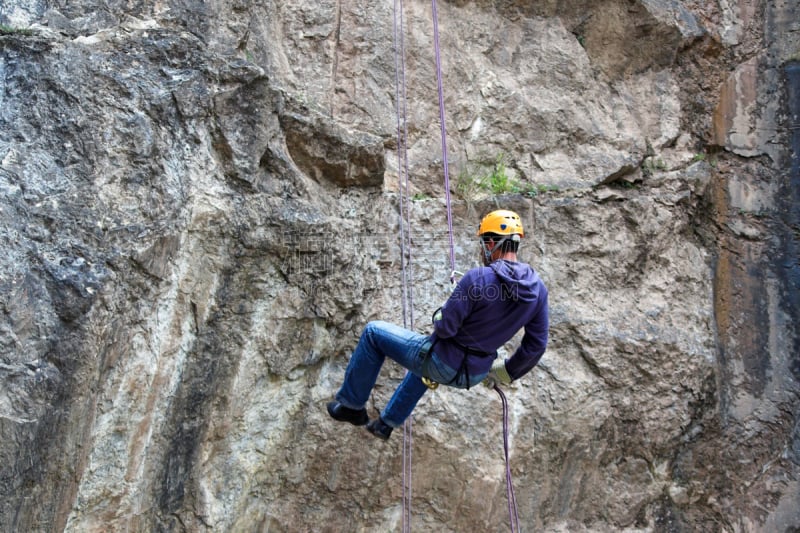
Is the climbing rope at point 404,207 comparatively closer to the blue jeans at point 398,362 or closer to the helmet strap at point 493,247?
the blue jeans at point 398,362

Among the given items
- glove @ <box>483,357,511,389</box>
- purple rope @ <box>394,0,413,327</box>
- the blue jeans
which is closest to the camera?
the blue jeans

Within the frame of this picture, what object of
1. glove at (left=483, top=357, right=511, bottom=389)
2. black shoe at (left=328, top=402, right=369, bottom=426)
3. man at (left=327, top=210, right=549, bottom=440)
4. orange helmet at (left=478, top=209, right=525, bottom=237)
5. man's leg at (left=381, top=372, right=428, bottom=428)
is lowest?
black shoe at (left=328, top=402, right=369, bottom=426)

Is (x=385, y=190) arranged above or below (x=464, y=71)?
below

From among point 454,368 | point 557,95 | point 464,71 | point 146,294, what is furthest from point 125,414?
point 557,95

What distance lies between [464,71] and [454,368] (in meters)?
3.87

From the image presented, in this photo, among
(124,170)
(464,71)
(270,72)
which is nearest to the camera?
(124,170)

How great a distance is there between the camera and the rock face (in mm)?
4484

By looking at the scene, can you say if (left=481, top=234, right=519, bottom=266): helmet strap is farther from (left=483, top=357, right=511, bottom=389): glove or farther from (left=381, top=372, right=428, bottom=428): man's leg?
(left=381, top=372, right=428, bottom=428): man's leg

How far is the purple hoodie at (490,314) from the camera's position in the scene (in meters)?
4.30

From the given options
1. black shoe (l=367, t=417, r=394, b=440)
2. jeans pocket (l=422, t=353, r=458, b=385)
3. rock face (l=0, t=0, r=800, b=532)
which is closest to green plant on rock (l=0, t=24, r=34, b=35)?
rock face (l=0, t=0, r=800, b=532)

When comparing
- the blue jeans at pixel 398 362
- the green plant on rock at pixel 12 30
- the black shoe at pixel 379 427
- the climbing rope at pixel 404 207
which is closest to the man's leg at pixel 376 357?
the blue jeans at pixel 398 362

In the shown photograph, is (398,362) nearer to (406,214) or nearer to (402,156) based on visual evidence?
(406,214)

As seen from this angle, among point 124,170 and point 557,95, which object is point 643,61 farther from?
point 124,170

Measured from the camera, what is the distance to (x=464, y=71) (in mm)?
7332
